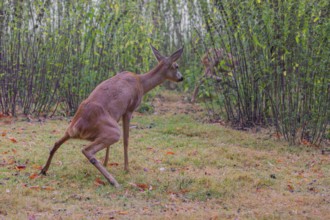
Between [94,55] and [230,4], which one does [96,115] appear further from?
[94,55]

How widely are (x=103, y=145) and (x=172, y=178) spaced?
3.05ft

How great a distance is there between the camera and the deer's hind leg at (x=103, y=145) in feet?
20.2

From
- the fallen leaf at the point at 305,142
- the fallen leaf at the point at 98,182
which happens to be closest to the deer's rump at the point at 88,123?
the fallen leaf at the point at 98,182

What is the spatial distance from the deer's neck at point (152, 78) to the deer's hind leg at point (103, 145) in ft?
4.17

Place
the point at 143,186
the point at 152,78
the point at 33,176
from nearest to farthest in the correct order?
the point at 143,186, the point at 33,176, the point at 152,78

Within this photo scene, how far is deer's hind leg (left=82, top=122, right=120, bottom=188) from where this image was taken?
20.2 feet

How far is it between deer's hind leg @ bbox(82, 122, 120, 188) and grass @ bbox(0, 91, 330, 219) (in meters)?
0.13

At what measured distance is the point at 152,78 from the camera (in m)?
7.57

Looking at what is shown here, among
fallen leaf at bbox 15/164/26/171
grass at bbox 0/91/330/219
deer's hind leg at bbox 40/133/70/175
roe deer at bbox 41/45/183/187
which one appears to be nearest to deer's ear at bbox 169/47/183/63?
roe deer at bbox 41/45/183/187

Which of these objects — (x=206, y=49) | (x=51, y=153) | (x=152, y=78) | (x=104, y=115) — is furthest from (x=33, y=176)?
(x=206, y=49)

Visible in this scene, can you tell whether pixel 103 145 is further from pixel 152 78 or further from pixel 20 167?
pixel 152 78

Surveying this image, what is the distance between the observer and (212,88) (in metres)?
11.1

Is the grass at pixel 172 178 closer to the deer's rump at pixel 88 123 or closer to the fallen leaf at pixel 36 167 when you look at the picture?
the fallen leaf at pixel 36 167

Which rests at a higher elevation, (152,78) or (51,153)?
(152,78)
